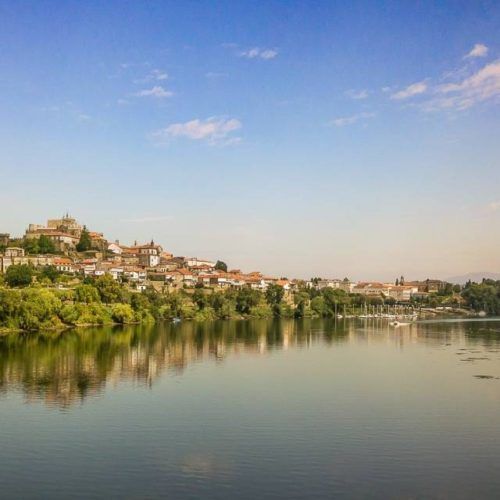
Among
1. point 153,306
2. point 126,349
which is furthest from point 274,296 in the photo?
point 126,349

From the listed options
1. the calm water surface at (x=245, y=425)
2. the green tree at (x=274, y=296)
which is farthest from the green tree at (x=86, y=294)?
the green tree at (x=274, y=296)

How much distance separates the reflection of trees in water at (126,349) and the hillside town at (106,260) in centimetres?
2190

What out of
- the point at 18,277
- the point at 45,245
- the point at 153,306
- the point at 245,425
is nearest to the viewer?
the point at 245,425

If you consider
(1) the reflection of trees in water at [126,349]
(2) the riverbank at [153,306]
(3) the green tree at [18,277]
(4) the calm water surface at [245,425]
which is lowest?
(4) the calm water surface at [245,425]

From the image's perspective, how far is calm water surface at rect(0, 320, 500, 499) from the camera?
11.8m

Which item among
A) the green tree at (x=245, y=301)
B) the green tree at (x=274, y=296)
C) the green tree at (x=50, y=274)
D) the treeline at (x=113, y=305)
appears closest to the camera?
the treeline at (x=113, y=305)

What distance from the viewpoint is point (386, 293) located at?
112 metres

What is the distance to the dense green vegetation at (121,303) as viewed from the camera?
131ft

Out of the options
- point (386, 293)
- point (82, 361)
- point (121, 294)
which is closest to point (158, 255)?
point (121, 294)

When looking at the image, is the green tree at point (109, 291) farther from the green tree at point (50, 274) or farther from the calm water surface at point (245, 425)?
the calm water surface at point (245, 425)

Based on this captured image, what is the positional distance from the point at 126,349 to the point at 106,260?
4660 cm

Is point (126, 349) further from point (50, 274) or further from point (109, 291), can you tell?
point (50, 274)

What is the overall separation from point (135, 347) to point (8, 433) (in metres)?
17.5

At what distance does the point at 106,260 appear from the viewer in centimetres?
7650
